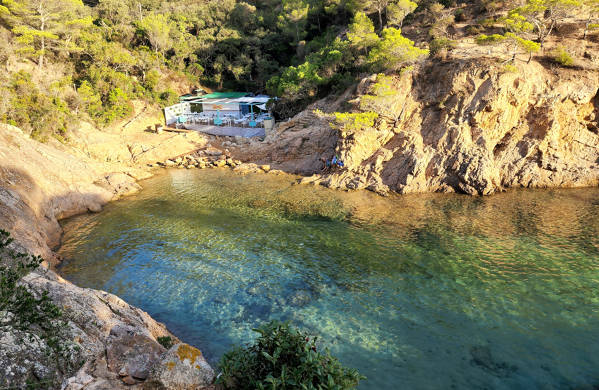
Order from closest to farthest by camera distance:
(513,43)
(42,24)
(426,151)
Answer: (426,151) → (513,43) → (42,24)

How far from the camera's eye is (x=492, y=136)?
91.2 feet

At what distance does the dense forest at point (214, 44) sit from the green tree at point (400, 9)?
0.11 meters

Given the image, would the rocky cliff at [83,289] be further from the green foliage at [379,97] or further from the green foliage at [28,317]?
the green foliage at [379,97]

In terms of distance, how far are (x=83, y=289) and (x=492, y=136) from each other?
28207 mm

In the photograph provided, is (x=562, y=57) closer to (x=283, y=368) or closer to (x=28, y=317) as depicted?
(x=283, y=368)

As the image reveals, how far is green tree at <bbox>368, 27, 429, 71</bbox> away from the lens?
2995cm

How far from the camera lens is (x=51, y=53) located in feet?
136

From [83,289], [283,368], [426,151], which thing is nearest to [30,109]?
[83,289]

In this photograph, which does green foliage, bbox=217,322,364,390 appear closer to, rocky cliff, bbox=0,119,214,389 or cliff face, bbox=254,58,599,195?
rocky cliff, bbox=0,119,214,389

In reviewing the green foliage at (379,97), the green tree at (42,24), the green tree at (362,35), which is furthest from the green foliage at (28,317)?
the green tree at (42,24)

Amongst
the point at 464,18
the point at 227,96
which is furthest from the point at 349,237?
the point at 227,96

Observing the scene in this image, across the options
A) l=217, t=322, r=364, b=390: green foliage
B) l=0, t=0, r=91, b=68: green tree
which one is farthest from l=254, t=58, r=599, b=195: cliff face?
l=0, t=0, r=91, b=68: green tree

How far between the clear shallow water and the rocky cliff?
2.06 m

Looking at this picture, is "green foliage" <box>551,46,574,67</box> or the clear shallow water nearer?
the clear shallow water
